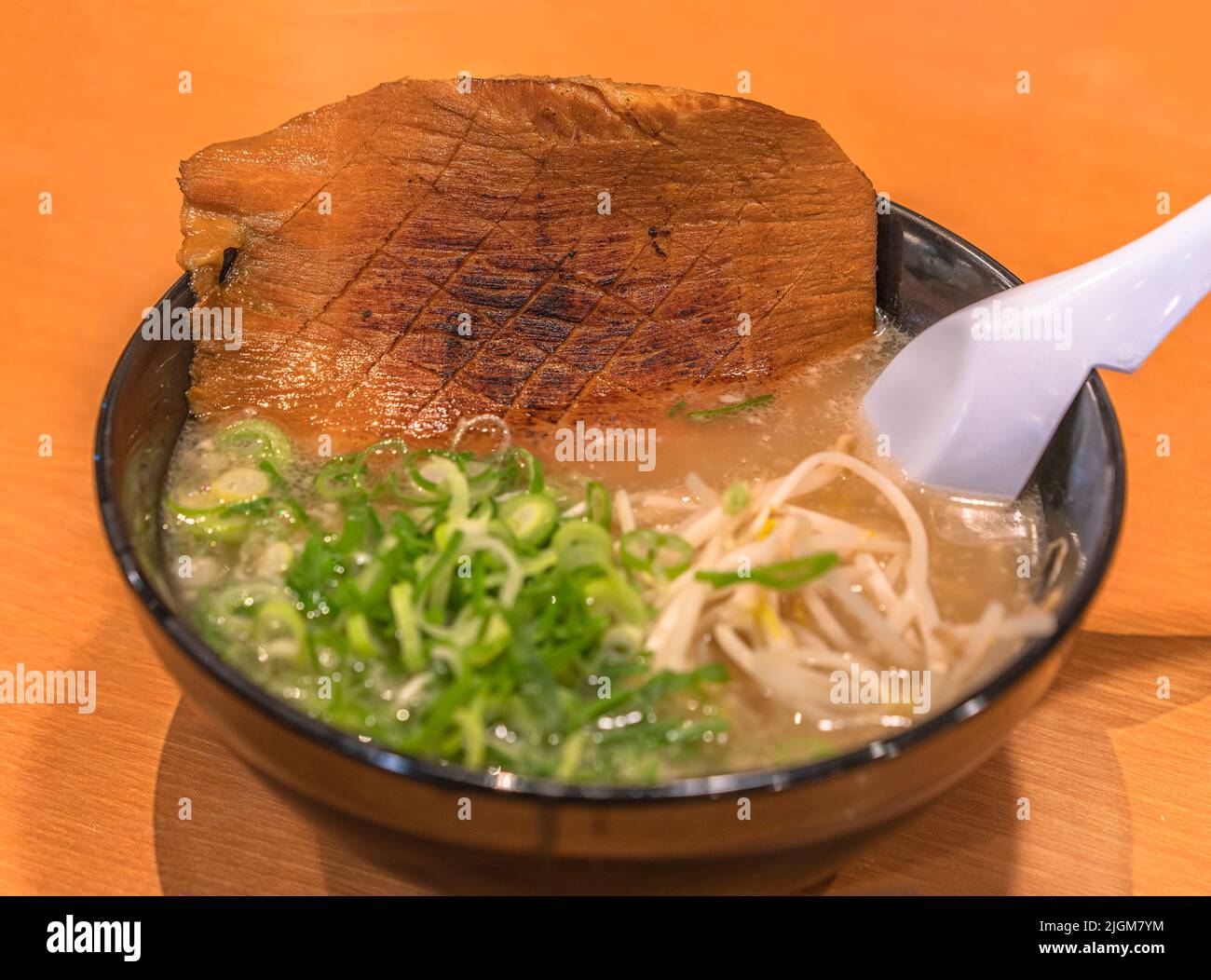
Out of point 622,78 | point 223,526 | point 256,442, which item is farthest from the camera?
point 622,78

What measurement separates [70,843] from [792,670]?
0.79 metres

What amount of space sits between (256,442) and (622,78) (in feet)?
4.65

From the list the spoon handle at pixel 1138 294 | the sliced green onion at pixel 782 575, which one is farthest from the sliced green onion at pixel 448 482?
the spoon handle at pixel 1138 294

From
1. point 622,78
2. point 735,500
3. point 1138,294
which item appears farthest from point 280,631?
point 622,78

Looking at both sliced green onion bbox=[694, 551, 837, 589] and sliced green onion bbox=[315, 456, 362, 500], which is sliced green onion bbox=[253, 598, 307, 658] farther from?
sliced green onion bbox=[694, 551, 837, 589]

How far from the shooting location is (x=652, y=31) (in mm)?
2561

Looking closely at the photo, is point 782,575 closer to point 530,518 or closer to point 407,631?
point 530,518

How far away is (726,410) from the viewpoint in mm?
1423

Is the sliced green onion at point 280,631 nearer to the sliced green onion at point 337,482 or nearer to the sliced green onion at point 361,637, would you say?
the sliced green onion at point 361,637

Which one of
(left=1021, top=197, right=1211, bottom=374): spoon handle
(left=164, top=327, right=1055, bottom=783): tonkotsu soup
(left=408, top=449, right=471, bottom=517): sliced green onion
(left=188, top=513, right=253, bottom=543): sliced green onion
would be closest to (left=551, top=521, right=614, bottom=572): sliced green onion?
(left=164, top=327, right=1055, bottom=783): tonkotsu soup

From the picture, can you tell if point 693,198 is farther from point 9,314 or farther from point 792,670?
point 9,314

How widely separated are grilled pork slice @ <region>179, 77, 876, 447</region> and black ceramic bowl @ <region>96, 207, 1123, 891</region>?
35 cm

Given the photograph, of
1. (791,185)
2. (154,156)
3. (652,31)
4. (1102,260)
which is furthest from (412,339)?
(652,31)

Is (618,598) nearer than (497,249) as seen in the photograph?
Yes
